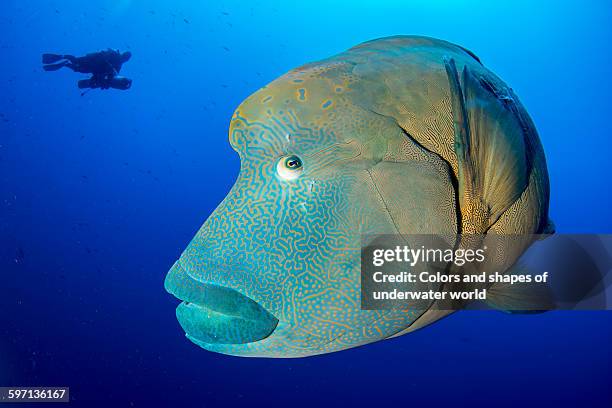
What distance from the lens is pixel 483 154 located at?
1109 mm

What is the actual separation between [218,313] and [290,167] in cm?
46

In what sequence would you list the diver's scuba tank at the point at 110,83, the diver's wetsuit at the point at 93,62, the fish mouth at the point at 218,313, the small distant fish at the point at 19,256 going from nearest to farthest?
the fish mouth at the point at 218,313 → the diver's wetsuit at the point at 93,62 → the diver's scuba tank at the point at 110,83 → the small distant fish at the point at 19,256

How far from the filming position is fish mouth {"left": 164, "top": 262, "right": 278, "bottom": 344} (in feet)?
3.25

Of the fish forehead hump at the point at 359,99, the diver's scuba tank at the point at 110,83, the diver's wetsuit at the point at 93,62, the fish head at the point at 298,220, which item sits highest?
the diver's wetsuit at the point at 93,62

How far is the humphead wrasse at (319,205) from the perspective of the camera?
3.26ft

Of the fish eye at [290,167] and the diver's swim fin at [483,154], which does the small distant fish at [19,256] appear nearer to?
the fish eye at [290,167]

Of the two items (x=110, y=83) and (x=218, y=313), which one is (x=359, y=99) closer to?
(x=218, y=313)

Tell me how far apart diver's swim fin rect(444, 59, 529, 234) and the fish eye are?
0.46 metres

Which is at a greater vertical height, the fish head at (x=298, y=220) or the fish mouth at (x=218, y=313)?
the fish head at (x=298, y=220)

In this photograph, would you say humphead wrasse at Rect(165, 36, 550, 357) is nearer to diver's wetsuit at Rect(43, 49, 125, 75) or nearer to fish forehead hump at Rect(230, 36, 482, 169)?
fish forehead hump at Rect(230, 36, 482, 169)

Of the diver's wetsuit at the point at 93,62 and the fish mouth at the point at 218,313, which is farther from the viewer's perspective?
the diver's wetsuit at the point at 93,62

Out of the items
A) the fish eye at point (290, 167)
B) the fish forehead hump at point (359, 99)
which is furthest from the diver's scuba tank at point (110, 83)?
the fish eye at point (290, 167)

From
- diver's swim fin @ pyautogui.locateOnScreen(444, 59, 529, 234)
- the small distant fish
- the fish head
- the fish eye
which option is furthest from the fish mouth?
the small distant fish

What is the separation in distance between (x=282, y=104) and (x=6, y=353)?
868 inches
